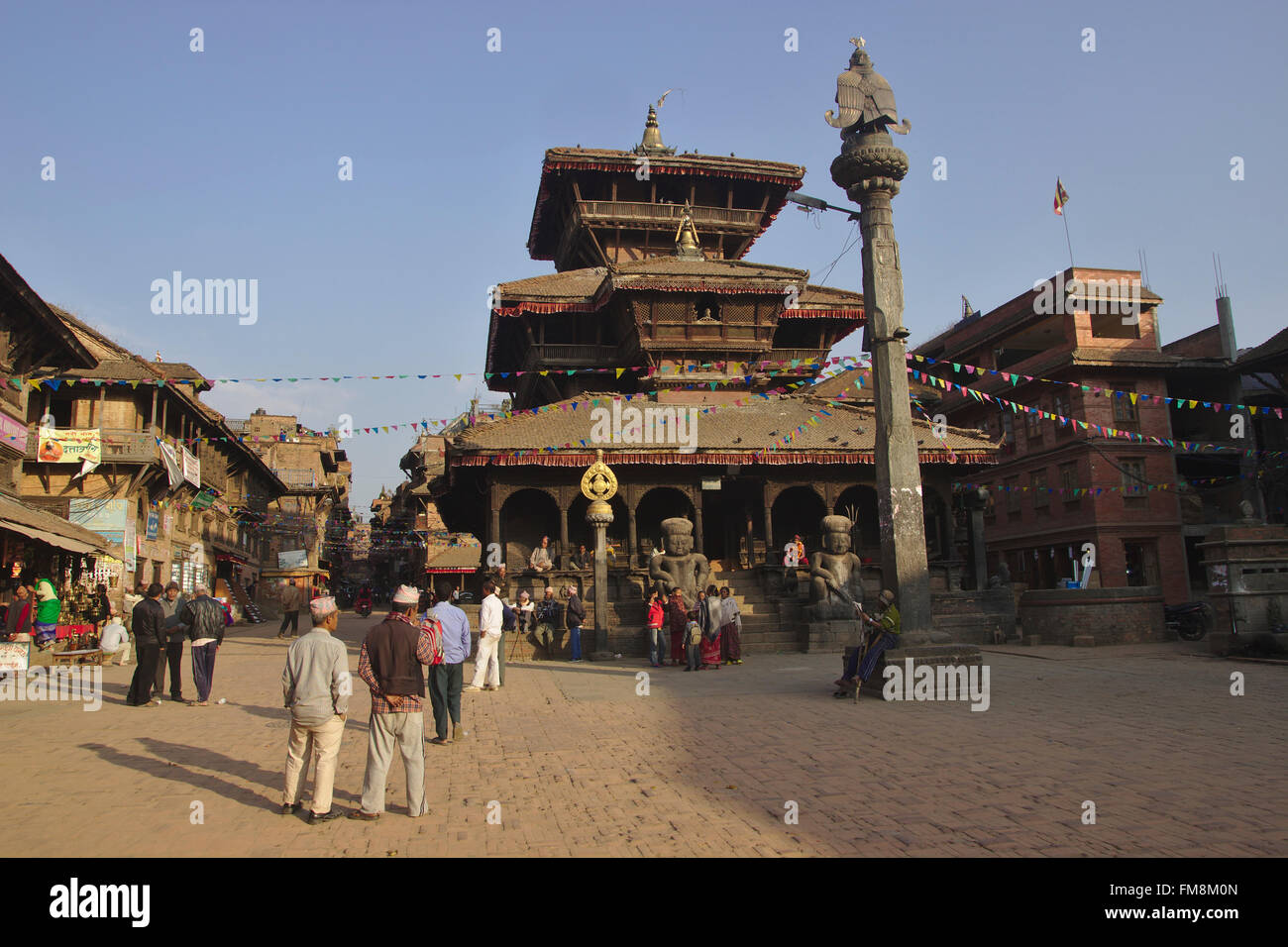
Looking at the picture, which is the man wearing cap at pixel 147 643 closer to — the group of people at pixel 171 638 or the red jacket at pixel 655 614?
the group of people at pixel 171 638

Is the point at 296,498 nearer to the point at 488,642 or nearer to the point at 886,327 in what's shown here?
the point at 488,642

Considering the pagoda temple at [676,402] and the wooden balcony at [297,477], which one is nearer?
the pagoda temple at [676,402]

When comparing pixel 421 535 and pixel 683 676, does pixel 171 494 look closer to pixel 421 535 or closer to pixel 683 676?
pixel 683 676

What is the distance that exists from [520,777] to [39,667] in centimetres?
1344

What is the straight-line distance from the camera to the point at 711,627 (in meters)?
16.9

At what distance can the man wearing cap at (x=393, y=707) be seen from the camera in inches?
258

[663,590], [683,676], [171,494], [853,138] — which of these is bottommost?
[683,676]

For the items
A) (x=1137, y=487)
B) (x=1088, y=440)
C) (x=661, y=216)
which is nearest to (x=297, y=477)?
(x=661, y=216)

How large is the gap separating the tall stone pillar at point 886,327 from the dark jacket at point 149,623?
1025 cm

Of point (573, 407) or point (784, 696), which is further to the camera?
point (573, 407)

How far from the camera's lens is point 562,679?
15.6 meters

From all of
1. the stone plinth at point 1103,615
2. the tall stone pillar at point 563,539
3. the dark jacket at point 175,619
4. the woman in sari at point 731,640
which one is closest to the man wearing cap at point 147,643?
the dark jacket at point 175,619

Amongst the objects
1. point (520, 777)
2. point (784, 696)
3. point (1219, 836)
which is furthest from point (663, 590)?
point (1219, 836)

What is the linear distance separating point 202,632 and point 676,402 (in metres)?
17.6
